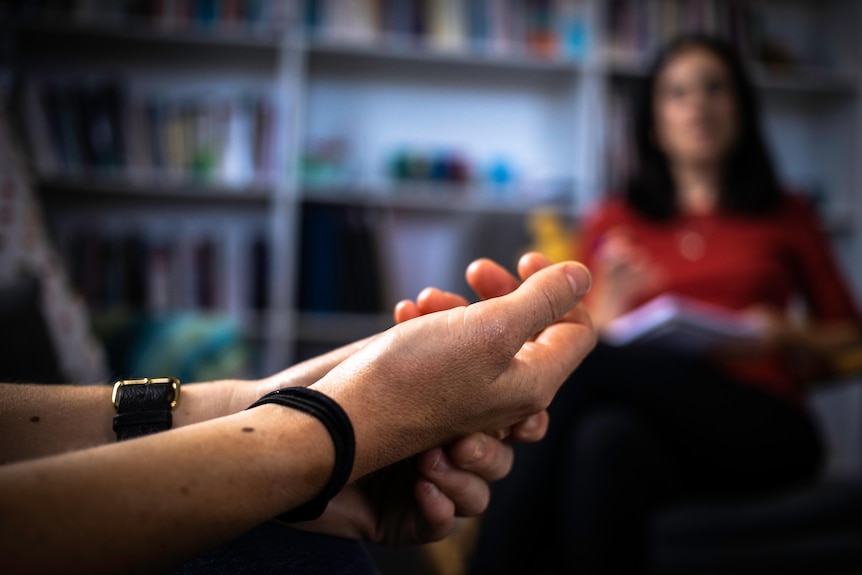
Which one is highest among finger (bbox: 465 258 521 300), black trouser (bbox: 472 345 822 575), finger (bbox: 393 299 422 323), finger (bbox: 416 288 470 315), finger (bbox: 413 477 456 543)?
finger (bbox: 465 258 521 300)

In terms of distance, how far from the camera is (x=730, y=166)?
182 cm

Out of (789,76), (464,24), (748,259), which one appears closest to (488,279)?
(748,259)

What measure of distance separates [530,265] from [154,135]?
2056mm

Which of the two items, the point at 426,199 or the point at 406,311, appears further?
the point at 426,199

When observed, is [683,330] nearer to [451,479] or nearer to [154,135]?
[451,479]

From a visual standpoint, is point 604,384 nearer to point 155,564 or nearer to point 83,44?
point 155,564

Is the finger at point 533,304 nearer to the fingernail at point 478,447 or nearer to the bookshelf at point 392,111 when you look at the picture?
the fingernail at point 478,447

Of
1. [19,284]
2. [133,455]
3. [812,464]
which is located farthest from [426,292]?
[812,464]

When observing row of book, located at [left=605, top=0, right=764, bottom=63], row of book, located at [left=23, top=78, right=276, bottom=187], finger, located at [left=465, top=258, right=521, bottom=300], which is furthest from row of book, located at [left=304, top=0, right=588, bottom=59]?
finger, located at [left=465, top=258, right=521, bottom=300]

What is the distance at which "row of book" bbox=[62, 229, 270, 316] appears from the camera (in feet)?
7.32

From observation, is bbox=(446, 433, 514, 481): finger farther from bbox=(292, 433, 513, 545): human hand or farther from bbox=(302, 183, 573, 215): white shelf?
bbox=(302, 183, 573, 215): white shelf

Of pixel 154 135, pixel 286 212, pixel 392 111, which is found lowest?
pixel 286 212

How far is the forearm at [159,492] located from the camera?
29 centimetres

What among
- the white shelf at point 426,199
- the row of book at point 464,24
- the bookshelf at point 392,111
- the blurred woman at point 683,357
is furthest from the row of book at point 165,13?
the blurred woman at point 683,357
